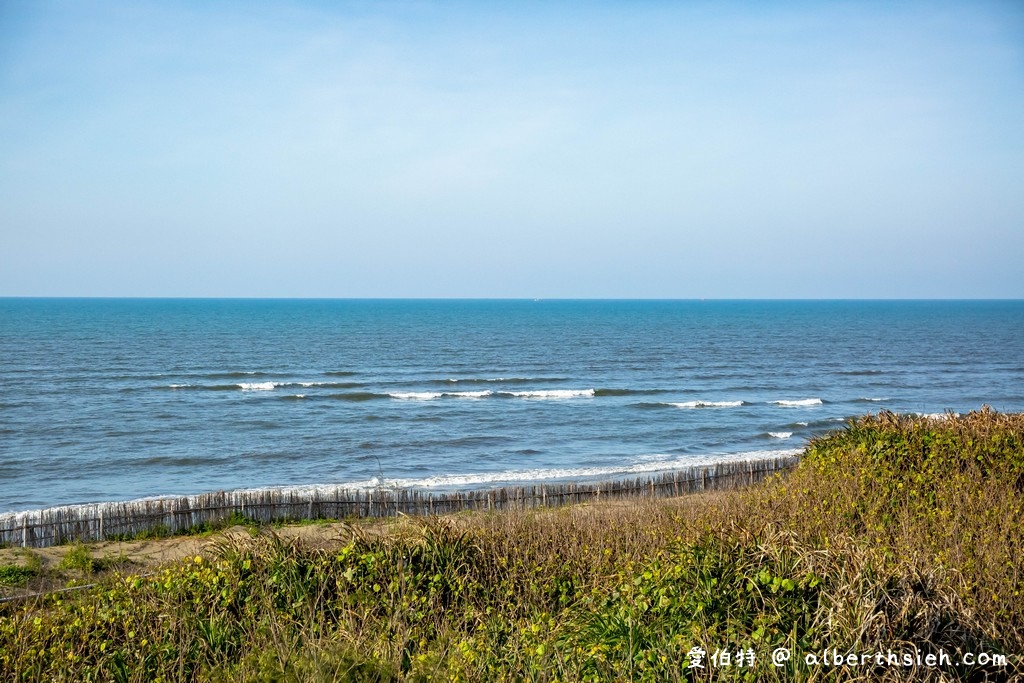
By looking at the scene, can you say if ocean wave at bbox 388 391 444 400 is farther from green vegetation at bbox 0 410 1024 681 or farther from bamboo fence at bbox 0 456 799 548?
→ green vegetation at bbox 0 410 1024 681

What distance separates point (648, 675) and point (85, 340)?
264 ft

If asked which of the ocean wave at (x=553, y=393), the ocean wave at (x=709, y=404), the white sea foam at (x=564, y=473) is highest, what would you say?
the ocean wave at (x=553, y=393)

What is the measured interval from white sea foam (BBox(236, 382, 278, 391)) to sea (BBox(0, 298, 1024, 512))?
0.27 m

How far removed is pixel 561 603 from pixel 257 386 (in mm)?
38328

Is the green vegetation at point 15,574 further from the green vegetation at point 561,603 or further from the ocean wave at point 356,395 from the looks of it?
the ocean wave at point 356,395

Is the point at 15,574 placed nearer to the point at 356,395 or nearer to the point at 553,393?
the point at 356,395

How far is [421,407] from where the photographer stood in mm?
38031

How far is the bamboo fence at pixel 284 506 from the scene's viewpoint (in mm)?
15375

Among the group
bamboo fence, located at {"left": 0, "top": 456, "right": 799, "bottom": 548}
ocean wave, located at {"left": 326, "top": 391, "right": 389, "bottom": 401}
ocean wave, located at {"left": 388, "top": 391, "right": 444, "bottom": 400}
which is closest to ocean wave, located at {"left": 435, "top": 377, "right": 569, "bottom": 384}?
ocean wave, located at {"left": 388, "top": 391, "right": 444, "bottom": 400}

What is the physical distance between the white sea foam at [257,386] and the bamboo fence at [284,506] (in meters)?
25.9

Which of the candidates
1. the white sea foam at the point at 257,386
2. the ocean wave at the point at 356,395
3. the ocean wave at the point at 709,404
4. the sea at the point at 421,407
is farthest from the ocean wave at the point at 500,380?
the ocean wave at the point at 709,404

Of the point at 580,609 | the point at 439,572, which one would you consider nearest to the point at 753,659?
the point at 580,609

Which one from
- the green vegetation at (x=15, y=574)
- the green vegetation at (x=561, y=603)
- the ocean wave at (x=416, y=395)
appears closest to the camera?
the green vegetation at (x=561, y=603)

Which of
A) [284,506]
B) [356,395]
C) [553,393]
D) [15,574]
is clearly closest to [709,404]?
[553,393]
